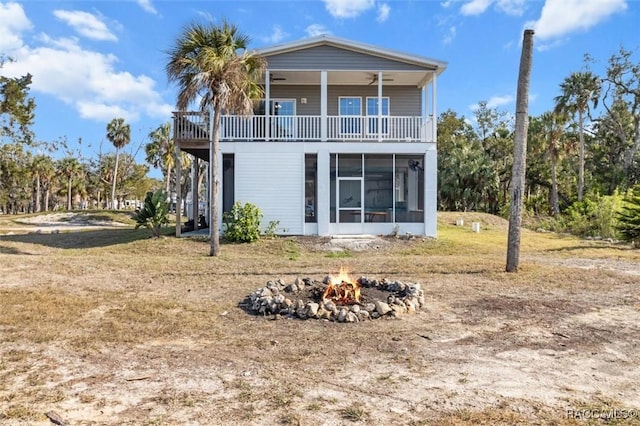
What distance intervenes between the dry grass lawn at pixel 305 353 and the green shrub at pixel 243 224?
597 centimetres

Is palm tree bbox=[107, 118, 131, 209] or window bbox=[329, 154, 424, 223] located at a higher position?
palm tree bbox=[107, 118, 131, 209]

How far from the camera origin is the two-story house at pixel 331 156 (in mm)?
18047

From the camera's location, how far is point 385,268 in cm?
1166

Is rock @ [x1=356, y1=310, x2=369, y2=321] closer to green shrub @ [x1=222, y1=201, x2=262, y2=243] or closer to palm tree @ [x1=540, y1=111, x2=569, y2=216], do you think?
green shrub @ [x1=222, y1=201, x2=262, y2=243]

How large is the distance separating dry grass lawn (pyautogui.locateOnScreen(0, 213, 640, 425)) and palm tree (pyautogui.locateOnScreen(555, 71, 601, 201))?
25949mm

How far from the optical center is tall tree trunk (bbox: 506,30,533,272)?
11.0 metres

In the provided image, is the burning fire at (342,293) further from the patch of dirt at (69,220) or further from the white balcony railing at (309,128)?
the patch of dirt at (69,220)

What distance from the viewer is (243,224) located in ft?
55.2

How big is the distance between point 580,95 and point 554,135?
3.42 m

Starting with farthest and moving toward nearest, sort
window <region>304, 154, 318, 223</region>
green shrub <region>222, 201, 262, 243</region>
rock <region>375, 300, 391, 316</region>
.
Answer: window <region>304, 154, 318, 223</region>
green shrub <region>222, 201, 262, 243</region>
rock <region>375, 300, 391, 316</region>

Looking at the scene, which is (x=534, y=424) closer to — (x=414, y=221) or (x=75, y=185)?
(x=414, y=221)

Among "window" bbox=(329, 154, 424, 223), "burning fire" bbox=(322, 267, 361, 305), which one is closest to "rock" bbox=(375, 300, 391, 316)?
"burning fire" bbox=(322, 267, 361, 305)

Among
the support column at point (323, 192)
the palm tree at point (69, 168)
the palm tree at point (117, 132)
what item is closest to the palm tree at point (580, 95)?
the support column at point (323, 192)

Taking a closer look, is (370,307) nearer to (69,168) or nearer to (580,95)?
(580,95)
